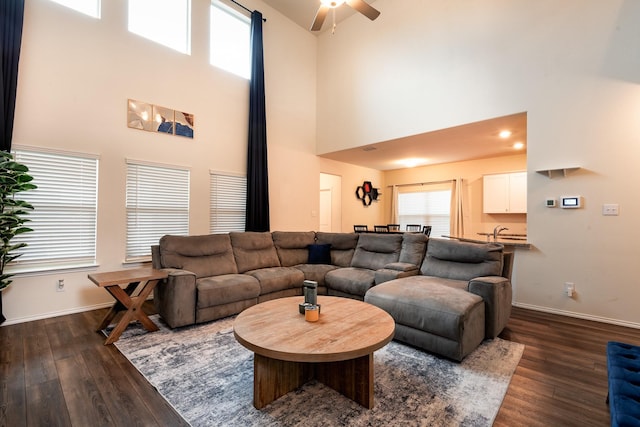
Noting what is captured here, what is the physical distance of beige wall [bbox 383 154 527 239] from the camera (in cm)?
617

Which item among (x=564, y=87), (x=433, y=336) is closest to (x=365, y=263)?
(x=433, y=336)

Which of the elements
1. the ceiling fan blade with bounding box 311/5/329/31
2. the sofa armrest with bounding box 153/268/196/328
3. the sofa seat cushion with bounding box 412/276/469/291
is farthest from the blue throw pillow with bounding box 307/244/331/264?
the ceiling fan blade with bounding box 311/5/329/31

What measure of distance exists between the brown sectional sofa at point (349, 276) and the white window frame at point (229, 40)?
125 inches

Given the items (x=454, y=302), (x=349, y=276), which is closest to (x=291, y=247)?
(x=349, y=276)

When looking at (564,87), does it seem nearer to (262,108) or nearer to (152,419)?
(262,108)

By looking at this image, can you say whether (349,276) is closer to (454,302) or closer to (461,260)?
(461,260)

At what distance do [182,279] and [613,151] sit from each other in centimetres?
501

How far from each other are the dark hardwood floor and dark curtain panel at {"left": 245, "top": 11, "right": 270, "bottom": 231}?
2847 millimetres

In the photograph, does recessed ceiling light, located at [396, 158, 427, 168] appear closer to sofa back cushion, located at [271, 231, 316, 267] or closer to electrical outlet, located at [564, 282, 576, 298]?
sofa back cushion, located at [271, 231, 316, 267]

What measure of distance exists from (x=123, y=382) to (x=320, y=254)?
295 cm

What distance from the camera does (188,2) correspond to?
4.64 m

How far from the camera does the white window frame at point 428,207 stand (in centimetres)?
733

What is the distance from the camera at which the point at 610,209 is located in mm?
3285

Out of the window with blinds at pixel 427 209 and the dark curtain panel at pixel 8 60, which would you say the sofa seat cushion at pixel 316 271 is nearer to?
the dark curtain panel at pixel 8 60
